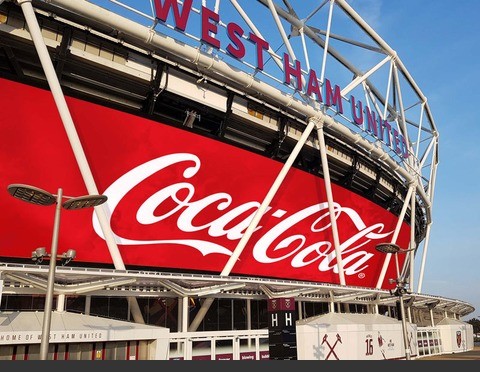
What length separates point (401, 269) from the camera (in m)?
47.8

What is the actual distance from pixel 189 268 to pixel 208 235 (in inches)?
88.8

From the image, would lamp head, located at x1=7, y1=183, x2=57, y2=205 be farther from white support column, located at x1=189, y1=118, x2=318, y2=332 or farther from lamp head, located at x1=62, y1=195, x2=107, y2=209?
white support column, located at x1=189, y1=118, x2=318, y2=332

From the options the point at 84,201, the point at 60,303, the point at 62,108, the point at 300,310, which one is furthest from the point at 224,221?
the point at 84,201

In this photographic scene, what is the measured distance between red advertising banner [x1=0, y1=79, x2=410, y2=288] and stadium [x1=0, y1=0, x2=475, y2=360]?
0.08 m

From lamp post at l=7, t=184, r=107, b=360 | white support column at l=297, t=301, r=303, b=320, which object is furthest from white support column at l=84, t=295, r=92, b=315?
white support column at l=297, t=301, r=303, b=320

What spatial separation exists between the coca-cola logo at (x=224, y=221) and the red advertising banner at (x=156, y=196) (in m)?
0.06

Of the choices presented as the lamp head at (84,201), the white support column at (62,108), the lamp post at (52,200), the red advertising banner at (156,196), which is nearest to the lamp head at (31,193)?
the lamp post at (52,200)

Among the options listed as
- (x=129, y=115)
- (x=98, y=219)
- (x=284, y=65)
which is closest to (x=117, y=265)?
(x=98, y=219)

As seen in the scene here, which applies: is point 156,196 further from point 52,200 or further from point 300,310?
point 300,310

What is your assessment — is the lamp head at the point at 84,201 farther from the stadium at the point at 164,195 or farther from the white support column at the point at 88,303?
the white support column at the point at 88,303

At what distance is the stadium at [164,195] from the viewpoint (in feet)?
58.5

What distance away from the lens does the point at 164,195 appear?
23.5m

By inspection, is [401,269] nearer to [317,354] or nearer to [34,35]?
[317,354]

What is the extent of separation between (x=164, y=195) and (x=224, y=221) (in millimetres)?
4611
